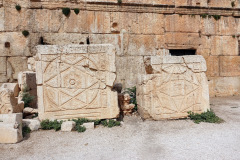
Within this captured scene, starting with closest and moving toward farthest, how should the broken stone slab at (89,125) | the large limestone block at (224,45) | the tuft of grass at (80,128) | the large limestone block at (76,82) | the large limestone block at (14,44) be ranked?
1. the tuft of grass at (80,128)
2. the broken stone slab at (89,125)
3. the large limestone block at (76,82)
4. the large limestone block at (14,44)
5. the large limestone block at (224,45)

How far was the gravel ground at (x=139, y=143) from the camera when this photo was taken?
2958 millimetres

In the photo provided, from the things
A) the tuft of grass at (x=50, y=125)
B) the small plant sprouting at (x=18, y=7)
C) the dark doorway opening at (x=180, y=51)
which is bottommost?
the tuft of grass at (x=50, y=125)

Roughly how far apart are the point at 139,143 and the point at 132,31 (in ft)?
18.0

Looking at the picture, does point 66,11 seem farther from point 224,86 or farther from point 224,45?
point 224,86

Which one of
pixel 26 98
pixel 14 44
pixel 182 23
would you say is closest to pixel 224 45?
pixel 182 23

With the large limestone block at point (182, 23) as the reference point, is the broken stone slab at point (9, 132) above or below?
below

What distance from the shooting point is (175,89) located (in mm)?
4656

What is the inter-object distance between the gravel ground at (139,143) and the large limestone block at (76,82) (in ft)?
1.76

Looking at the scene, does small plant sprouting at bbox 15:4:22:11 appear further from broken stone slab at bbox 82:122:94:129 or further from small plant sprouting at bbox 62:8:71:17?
broken stone slab at bbox 82:122:94:129

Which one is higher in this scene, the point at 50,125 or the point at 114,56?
the point at 114,56

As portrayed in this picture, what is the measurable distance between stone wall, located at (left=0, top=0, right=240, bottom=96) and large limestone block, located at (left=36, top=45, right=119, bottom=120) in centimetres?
243

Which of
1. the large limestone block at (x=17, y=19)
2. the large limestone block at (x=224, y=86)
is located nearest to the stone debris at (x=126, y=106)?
the large limestone block at (x=17, y=19)

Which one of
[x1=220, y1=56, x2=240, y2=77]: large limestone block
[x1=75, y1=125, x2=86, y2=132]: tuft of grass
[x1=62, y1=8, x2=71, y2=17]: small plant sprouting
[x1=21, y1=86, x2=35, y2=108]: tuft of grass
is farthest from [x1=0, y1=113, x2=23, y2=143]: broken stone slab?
[x1=220, y1=56, x2=240, y2=77]: large limestone block

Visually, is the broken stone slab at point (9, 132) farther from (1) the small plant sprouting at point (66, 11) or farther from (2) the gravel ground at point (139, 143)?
(1) the small plant sprouting at point (66, 11)
